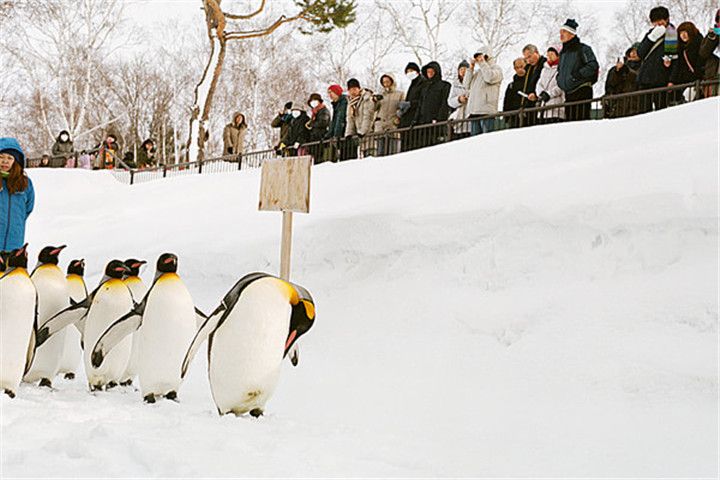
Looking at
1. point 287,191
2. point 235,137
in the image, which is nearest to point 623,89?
point 287,191

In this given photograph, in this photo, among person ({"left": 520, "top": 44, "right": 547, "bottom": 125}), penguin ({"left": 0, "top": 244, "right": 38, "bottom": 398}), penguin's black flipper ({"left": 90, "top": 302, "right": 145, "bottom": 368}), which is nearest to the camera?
penguin ({"left": 0, "top": 244, "right": 38, "bottom": 398})

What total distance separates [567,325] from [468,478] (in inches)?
66.3

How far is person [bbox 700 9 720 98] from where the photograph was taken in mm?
7426

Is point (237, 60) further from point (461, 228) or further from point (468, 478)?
point (468, 478)

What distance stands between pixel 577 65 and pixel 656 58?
80cm

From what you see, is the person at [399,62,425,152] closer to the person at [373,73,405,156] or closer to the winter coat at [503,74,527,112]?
the person at [373,73,405,156]

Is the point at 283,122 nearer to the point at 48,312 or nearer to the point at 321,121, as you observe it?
the point at 321,121

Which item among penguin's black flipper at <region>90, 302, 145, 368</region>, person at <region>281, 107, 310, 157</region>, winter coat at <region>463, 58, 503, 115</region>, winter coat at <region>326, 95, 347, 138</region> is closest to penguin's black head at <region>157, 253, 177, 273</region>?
penguin's black flipper at <region>90, 302, 145, 368</region>

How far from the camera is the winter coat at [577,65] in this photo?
8.34 metres

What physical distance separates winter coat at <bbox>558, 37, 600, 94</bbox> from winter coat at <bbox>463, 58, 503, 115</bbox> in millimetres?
1061

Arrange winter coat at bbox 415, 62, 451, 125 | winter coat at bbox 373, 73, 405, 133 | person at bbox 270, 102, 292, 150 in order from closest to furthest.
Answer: winter coat at bbox 415, 62, 451, 125
winter coat at bbox 373, 73, 405, 133
person at bbox 270, 102, 292, 150

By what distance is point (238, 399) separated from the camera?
149 inches

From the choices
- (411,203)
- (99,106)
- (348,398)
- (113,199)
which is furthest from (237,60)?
(348,398)

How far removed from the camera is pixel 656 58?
7.95 metres
